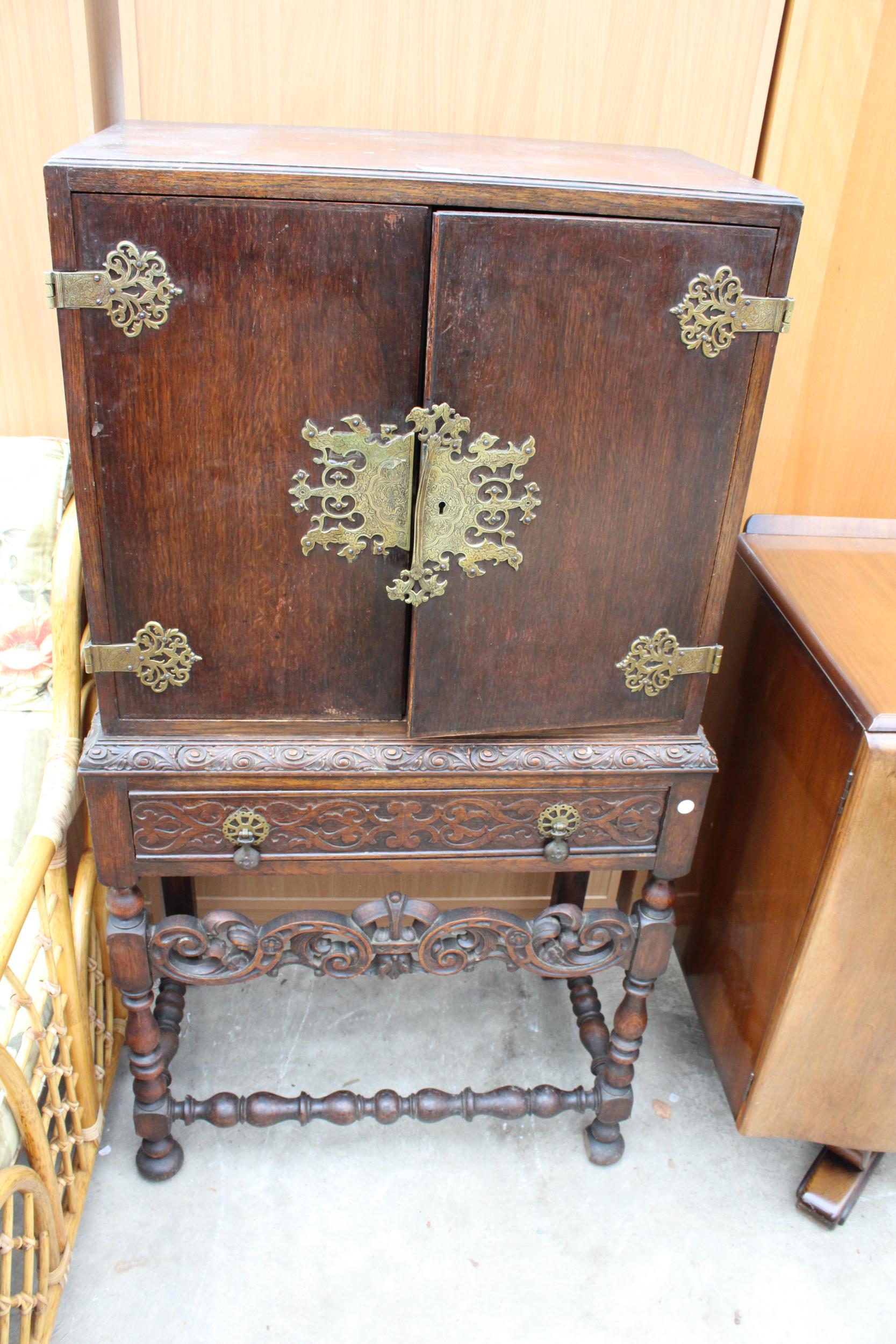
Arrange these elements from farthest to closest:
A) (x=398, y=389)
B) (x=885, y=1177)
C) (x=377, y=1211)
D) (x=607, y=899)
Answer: (x=607, y=899) → (x=885, y=1177) → (x=377, y=1211) → (x=398, y=389)

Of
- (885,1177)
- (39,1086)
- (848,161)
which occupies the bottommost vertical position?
(885,1177)

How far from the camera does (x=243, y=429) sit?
1120 millimetres

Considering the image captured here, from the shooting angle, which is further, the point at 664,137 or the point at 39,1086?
the point at 664,137

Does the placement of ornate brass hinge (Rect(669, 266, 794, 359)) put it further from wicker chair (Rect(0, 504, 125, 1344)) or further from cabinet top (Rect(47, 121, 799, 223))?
wicker chair (Rect(0, 504, 125, 1344))

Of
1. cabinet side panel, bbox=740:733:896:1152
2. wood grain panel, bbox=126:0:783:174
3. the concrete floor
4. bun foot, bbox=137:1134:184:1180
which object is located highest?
wood grain panel, bbox=126:0:783:174

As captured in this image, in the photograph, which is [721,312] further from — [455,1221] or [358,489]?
[455,1221]

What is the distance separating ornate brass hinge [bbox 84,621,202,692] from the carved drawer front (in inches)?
6.7

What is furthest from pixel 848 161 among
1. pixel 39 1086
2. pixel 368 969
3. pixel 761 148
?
pixel 39 1086

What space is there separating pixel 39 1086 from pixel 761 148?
1.72 meters

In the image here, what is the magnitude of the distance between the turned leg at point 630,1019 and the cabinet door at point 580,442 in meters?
0.35

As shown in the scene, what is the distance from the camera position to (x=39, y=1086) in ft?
4.49

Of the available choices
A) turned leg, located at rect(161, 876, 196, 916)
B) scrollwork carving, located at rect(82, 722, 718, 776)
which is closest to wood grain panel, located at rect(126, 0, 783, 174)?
scrollwork carving, located at rect(82, 722, 718, 776)

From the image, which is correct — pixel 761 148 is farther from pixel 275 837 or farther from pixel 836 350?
pixel 275 837

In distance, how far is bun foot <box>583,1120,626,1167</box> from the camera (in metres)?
1.71
